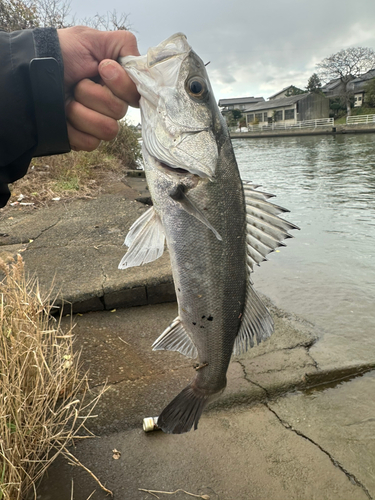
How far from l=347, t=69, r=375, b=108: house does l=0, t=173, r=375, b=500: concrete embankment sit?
59.6m

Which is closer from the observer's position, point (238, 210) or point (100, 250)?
point (238, 210)

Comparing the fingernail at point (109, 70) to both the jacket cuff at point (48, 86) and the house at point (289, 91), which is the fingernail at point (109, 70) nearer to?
the jacket cuff at point (48, 86)

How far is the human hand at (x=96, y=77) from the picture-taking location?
1.76 m

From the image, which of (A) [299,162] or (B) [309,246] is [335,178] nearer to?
(A) [299,162]

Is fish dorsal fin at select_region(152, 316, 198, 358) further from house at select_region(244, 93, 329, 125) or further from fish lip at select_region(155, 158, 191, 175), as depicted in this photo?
house at select_region(244, 93, 329, 125)

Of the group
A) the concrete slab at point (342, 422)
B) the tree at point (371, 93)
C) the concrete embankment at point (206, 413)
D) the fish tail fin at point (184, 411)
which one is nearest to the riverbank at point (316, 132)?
the tree at point (371, 93)

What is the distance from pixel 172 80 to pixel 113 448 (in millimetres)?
2127

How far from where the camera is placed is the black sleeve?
5.64 ft

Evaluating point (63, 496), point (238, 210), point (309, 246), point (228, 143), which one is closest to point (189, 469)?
point (63, 496)

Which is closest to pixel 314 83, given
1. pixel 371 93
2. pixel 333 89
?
pixel 333 89

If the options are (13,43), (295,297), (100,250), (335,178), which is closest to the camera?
(13,43)

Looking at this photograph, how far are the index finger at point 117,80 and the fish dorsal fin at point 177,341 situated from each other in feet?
3.69

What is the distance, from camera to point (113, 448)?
229 centimetres

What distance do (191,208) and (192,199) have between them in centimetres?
7
